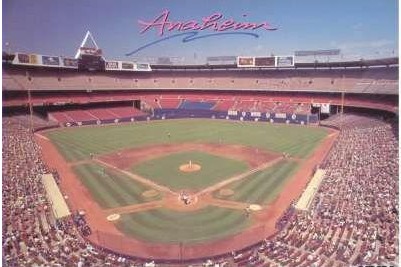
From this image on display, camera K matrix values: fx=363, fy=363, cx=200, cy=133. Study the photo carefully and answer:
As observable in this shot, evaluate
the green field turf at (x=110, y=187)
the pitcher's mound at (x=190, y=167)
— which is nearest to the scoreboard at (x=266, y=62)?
the pitcher's mound at (x=190, y=167)

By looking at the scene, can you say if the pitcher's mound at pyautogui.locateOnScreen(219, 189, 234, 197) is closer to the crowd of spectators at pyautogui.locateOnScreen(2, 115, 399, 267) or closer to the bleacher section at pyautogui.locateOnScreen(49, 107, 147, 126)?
the crowd of spectators at pyautogui.locateOnScreen(2, 115, 399, 267)

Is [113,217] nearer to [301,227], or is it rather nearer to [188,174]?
[188,174]

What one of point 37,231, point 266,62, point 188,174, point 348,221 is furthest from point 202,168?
point 266,62

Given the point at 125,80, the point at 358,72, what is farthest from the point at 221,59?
the point at 358,72

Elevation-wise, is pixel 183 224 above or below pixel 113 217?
below

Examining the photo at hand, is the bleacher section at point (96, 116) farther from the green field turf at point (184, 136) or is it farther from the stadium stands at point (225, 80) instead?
Result: the stadium stands at point (225, 80)

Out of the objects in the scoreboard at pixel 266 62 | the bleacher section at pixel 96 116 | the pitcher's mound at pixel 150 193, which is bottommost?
the pitcher's mound at pixel 150 193

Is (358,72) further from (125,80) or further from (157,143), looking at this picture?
(125,80)
